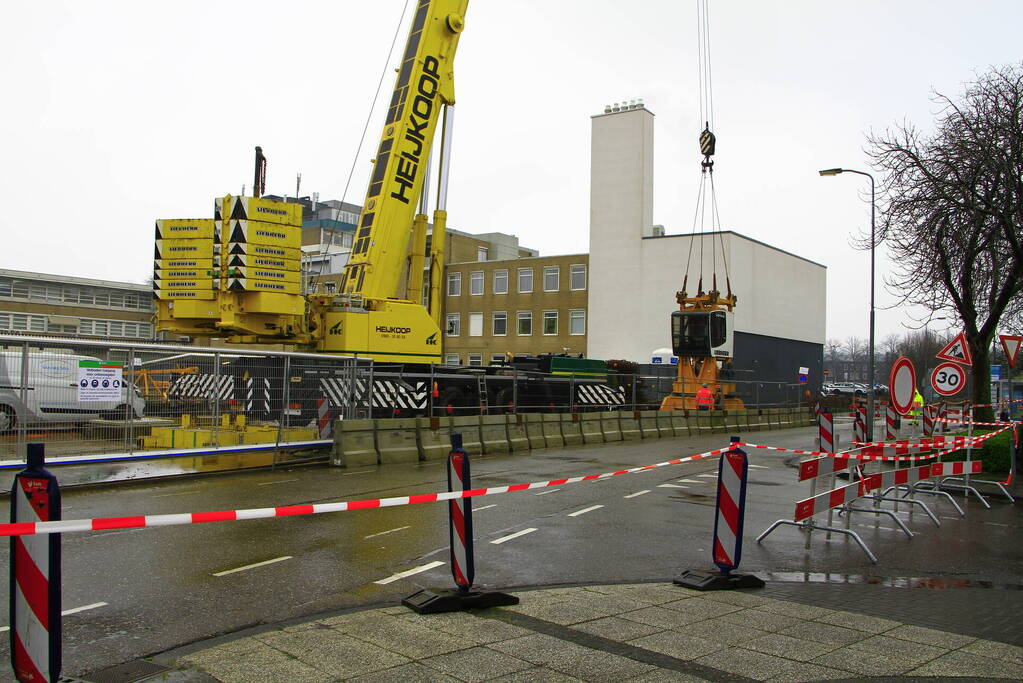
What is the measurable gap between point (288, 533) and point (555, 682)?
5217 mm

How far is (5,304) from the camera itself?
6047 centimetres

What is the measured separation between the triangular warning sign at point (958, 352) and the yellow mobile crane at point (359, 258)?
11516 millimetres

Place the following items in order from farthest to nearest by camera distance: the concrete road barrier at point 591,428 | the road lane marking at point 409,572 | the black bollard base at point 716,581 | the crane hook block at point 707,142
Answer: the crane hook block at point 707,142
the concrete road barrier at point 591,428
the road lane marking at point 409,572
the black bollard base at point 716,581

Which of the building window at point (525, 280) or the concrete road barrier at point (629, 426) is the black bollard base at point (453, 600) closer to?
the concrete road barrier at point (629, 426)

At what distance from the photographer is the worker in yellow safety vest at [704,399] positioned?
3173cm

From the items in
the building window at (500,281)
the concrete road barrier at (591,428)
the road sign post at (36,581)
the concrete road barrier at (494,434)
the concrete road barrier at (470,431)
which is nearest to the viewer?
the road sign post at (36,581)

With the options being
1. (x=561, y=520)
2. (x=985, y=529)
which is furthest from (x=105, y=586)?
(x=985, y=529)

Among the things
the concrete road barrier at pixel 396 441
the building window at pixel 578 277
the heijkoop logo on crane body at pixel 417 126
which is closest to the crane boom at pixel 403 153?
the heijkoop logo on crane body at pixel 417 126

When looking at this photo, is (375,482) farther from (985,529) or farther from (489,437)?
(985,529)

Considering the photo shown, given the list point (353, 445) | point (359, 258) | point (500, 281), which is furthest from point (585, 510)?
point (500, 281)

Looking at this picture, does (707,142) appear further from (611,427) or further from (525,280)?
(525,280)

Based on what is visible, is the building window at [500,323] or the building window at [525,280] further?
the building window at [500,323]

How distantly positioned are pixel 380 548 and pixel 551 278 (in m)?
51.4

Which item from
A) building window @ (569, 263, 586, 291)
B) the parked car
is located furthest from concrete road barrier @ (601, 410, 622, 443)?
the parked car
